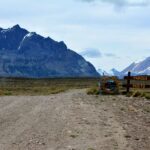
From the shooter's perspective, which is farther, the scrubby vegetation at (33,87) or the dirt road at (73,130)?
the scrubby vegetation at (33,87)

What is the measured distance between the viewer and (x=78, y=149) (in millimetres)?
12273

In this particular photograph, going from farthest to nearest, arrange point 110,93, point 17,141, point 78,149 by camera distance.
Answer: point 110,93, point 17,141, point 78,149

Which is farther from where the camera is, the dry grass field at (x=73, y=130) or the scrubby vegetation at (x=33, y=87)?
the scrubby vegetation at (x=33, y=87)

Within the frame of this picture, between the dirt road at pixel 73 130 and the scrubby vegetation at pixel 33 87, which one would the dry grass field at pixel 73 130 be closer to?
the dirt road at pixel 73 130

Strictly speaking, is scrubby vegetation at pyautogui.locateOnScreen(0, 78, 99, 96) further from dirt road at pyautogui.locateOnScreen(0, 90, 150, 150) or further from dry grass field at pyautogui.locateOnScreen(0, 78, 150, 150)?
dirt road at pyautogui.locateOnScreen(0, 90, 150, 150)

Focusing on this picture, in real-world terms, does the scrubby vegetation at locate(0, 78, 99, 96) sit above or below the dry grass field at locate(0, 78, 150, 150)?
below

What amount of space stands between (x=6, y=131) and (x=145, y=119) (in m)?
6.62

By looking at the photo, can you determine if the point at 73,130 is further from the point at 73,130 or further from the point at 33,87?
the point at 33,87

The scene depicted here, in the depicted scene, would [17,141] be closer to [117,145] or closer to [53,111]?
[117,145]

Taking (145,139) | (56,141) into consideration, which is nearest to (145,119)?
(145,139)

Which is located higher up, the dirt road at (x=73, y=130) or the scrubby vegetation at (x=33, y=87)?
the dirt road at (x=73, y=130)

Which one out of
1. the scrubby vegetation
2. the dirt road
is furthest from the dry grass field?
the scrubby vegetation

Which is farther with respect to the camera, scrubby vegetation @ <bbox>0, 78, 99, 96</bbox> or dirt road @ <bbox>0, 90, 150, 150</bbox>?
scrubby vegetation @ <bbox>0, 78, 99, 96</bbox>

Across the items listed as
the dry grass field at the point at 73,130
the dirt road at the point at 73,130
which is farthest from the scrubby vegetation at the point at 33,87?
the dirt road at the point at 73,130
